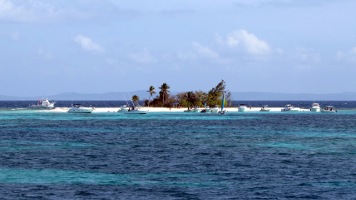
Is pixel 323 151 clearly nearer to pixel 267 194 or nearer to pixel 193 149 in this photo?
pixel 193 149

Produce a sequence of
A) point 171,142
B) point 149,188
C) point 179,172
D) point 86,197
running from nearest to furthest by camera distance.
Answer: point 86,197 < point 149,188 < point 179,172 < point 171,142

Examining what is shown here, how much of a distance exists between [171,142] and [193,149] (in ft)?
38.9

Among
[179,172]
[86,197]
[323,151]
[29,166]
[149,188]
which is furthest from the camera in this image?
[323,151]

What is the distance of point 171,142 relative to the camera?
89000mm

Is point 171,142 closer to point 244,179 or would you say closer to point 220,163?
point 220,163

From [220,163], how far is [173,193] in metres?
Answer: 18.3

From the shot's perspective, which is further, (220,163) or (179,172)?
(220,163)

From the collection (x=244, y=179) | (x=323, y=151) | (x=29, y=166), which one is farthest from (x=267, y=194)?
(x=323, y=151)

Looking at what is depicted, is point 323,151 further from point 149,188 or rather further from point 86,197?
point 86,197

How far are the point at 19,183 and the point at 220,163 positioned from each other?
20.1 m

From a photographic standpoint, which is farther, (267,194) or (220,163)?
(220,163)

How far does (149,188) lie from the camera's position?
4569 cm

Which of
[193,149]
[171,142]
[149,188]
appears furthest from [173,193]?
[171,142]

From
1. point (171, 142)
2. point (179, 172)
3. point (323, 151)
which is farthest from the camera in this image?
point (171, 142)
